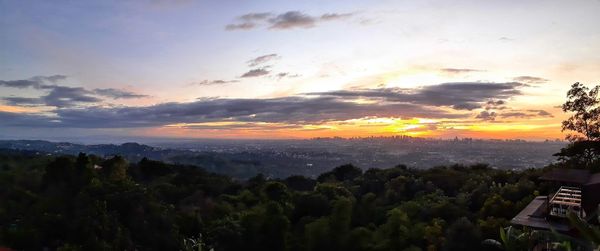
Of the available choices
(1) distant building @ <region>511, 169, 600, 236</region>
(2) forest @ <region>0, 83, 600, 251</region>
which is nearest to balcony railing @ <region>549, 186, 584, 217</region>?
(1) distant building @ <region>511, 169, 600, 236</region>

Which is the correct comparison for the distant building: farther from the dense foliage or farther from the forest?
the dense foliage

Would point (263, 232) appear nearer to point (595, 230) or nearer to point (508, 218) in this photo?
point (508, 218)

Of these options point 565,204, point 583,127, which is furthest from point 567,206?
point 583,127

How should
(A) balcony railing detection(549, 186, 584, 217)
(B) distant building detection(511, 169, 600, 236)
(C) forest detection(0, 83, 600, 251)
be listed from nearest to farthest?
(B) distant building detection(511, 169, 600, 236) < (A) balcony railing detection(549, 186, 584, 217) < (C) forest detection(0, 83, 600, 251)

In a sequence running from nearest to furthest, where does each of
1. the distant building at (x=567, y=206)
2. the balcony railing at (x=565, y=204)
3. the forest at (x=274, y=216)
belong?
the distant building at (x=567, y=206) → the balcony railing at (x=565, y=204) → the forest at (x=274, y=216)

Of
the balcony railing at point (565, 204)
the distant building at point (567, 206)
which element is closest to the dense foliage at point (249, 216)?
the distant building at point (567, 206)

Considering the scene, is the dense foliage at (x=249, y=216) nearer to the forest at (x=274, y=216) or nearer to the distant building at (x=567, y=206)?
the forest at (x=274, y=216)
